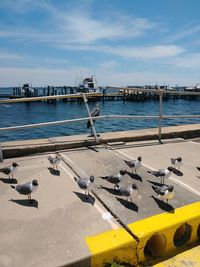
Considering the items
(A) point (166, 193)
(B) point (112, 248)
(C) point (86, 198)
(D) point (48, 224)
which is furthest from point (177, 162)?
(D) point (48, 224)

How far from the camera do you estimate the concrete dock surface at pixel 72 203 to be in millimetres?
2848

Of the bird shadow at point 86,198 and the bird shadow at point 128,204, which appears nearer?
the bird shadow at point 128,204

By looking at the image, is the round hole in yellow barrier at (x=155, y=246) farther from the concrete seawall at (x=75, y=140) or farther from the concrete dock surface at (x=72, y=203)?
the concrete seawall at (x=75, y=140)

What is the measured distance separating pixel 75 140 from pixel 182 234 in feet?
11.5

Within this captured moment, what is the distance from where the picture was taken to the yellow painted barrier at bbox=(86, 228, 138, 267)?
282 centimetres

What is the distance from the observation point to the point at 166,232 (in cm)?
323

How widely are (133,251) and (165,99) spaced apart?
82.8m

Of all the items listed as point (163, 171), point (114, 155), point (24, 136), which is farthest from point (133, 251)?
point (24, 136)

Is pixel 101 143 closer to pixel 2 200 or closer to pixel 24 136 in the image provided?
pixel 2 200

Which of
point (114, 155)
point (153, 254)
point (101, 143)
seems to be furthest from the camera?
point (101, 143)

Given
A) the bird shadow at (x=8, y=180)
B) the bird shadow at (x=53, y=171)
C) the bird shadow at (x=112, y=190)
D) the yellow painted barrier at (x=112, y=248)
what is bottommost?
the yellow painted barrier at (x=112, y=248)

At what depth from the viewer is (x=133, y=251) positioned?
A: 3004 mm

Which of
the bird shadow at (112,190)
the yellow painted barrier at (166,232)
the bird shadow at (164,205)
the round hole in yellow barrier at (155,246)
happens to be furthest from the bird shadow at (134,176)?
the round hole in yellow barrier at (155,246)

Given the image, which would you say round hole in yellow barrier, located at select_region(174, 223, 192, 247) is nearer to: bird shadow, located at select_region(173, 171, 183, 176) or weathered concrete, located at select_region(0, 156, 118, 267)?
weathered concrete, located at select_region(0, 156, 118, 267)
